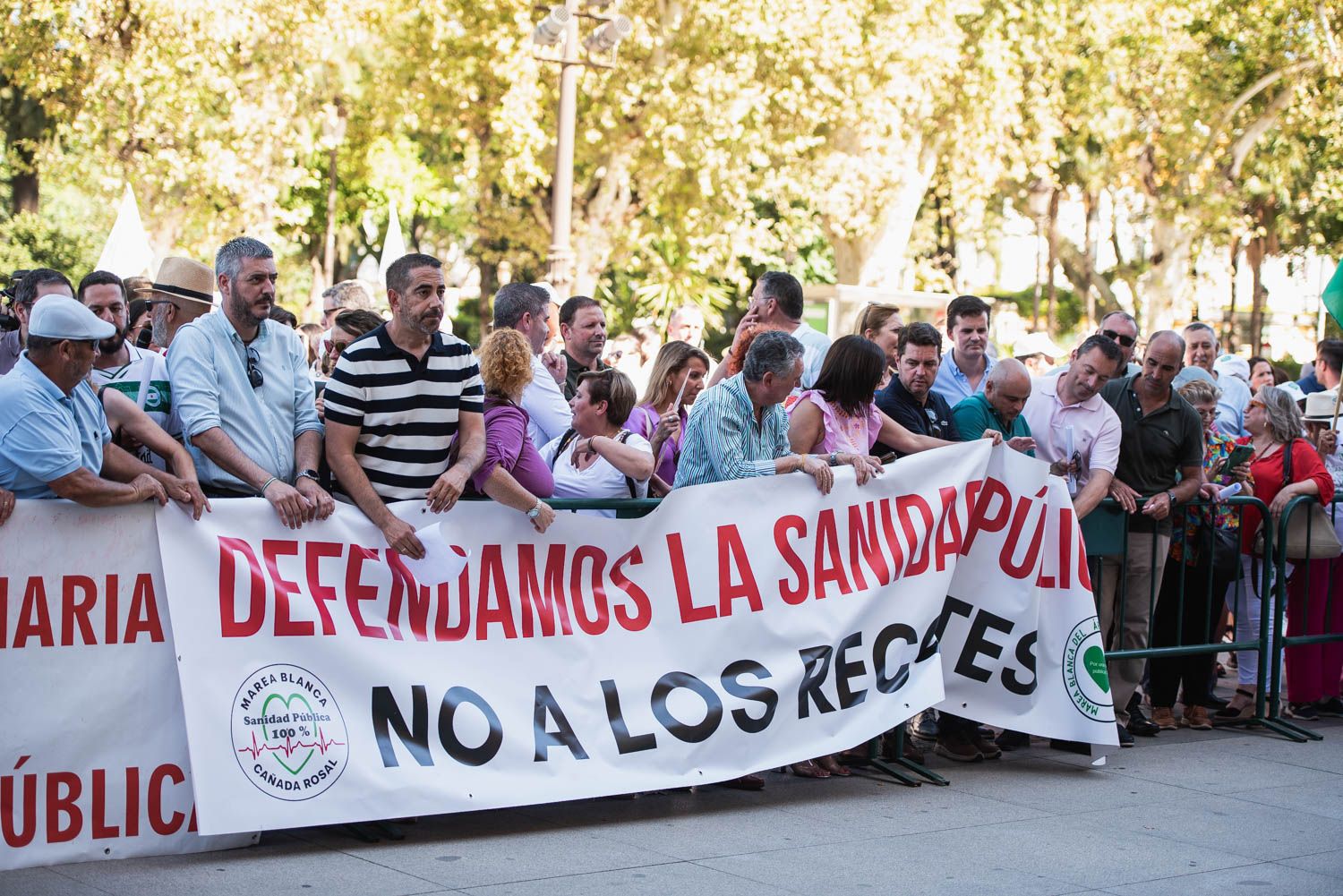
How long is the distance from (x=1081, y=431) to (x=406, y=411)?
3.78m

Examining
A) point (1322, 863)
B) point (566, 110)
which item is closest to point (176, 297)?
point (1322, 863)

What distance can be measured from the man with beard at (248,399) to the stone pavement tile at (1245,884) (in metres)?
3.25

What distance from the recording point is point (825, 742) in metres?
7.09

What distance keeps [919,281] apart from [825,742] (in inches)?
1320

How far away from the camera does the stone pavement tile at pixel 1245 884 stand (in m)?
5.79

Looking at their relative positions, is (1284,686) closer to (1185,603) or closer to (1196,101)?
(1185,603)

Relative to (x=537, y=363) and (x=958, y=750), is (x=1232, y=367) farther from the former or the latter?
(x=537, y=363)

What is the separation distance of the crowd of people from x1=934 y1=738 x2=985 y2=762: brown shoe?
0.6 inches

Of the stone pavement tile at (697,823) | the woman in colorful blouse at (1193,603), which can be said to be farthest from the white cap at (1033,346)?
the stone pavement tile at (697,823)

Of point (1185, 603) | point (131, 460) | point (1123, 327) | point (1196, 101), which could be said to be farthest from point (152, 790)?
point (1196, 101)

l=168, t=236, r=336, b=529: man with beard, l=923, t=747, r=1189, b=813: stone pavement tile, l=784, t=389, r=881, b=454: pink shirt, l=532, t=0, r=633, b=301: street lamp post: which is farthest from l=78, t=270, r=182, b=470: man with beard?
l=532, t=0, r=633, b=301: street lamp post

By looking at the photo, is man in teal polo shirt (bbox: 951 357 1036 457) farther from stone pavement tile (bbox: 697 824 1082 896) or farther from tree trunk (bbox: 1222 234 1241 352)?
tree trunk (bbox: 1222 234 1241 352)

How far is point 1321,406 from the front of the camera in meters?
10.8

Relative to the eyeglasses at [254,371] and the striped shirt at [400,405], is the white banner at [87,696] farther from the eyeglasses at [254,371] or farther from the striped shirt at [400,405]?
the striped shirt at [400,405]
